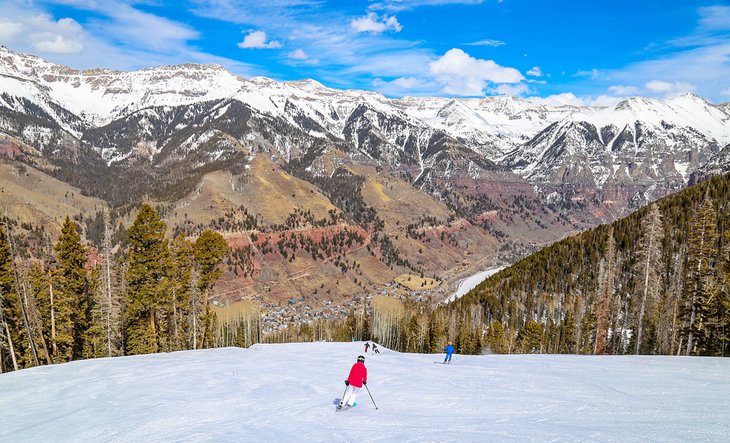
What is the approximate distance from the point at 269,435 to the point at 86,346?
4549cm

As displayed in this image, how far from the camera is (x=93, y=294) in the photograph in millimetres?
53219

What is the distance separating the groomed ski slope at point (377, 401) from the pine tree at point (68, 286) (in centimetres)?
1588

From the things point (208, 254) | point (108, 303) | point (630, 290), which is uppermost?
point (208, 254)

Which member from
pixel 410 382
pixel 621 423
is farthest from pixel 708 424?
pixel 410 382

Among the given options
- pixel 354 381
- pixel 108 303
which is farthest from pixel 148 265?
pixel 354 381

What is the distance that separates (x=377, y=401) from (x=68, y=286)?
1495 inches

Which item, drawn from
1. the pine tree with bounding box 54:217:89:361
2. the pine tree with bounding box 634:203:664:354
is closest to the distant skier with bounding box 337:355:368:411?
the pine tree with bounding box 54:217:89:361

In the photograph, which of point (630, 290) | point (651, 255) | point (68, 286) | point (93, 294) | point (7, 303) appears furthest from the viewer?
point (630, 290)

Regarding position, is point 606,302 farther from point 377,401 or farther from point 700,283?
point 377,401

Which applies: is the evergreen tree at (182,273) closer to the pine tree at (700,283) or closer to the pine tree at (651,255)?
the pine tree at (700,283)

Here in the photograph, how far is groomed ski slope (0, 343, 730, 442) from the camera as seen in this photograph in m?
16.4

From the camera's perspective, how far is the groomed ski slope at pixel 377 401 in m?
16.4

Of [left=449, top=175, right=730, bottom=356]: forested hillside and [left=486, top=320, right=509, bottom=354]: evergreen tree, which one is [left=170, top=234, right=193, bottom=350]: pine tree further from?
[left=486, top=320, right=509, bottom=354]: evergreen tree

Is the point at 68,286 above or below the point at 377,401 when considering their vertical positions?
above
